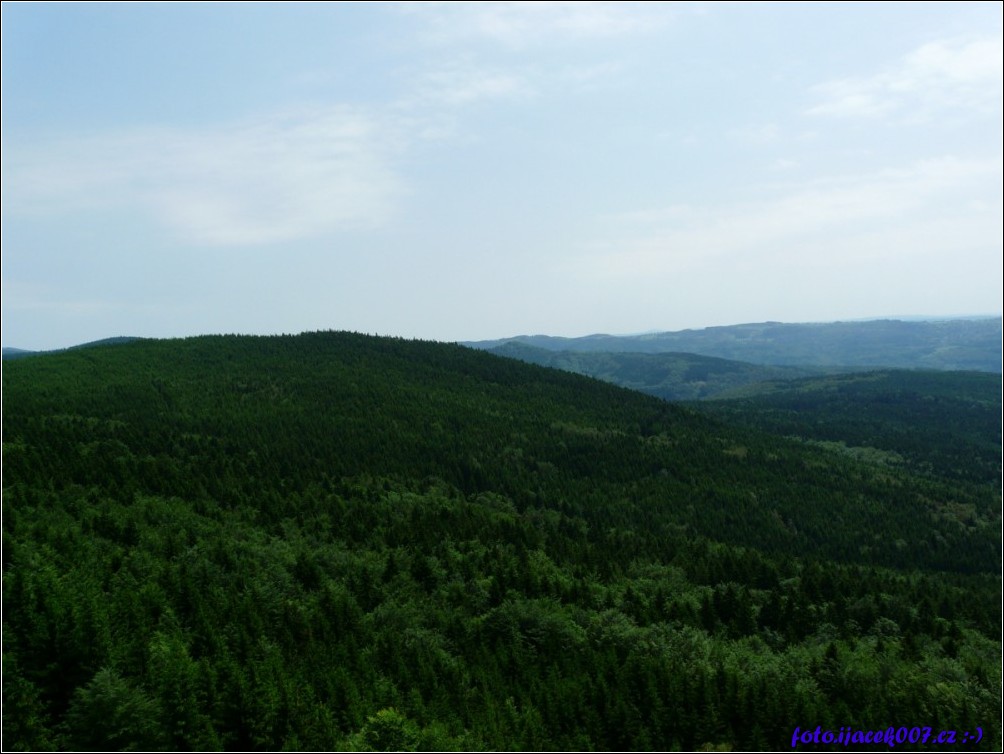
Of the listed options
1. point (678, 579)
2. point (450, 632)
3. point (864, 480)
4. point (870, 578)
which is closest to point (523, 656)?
point (450, 632)

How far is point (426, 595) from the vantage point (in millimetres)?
54250

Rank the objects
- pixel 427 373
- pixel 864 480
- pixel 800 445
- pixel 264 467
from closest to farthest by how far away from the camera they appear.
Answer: pixel 264 467
pixel 864 480
pixel 800 445
pixel 427 373

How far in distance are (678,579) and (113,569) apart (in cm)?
5301

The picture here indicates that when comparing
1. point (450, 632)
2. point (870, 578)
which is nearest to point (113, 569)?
point (450, 632)

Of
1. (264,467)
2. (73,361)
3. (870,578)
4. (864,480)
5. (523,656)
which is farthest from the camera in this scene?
(73,361)

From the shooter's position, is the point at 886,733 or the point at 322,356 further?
the point at 322,356

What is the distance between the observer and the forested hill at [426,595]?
102ft

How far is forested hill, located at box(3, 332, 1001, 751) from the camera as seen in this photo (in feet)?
102

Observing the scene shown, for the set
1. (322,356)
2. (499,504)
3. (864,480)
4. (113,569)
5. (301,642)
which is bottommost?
(864,480)

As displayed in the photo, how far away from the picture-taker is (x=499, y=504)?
105250 millimetres

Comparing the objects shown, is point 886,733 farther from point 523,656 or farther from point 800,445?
point 800,445

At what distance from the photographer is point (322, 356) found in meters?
192

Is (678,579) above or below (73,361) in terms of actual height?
below

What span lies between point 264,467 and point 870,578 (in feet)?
258
